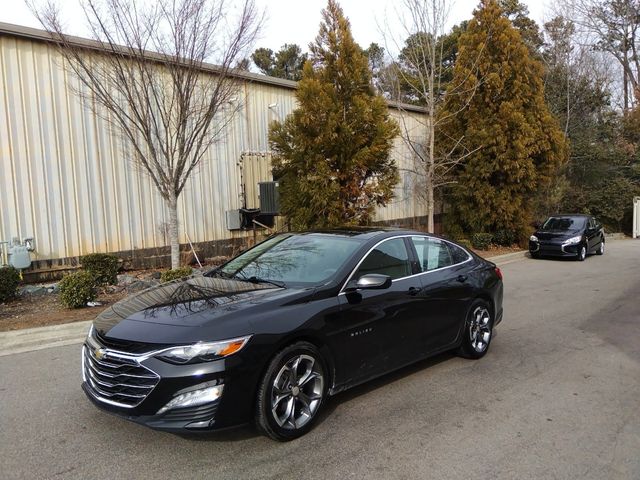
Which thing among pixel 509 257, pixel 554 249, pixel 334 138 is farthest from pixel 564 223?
pixel 334 138

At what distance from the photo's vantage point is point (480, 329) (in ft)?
18.7

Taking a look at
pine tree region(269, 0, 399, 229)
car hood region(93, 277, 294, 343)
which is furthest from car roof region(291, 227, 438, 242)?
pine tree region(269, 0, 399, 229)

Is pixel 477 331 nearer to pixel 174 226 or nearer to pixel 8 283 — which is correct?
pixel 174 226

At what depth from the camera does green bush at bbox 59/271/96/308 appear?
7766mm

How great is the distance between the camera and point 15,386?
4.85m

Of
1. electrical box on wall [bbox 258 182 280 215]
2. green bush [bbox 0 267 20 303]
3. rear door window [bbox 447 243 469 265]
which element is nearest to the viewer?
rear door window [bbox 447 243 469 265]

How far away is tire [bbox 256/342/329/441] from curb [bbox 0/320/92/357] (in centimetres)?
402

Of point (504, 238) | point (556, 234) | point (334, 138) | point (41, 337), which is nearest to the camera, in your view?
point (41, 337)

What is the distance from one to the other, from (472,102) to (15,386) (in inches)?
656

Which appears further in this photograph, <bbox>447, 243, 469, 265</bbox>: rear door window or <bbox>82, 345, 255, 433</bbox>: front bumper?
<bbox>447, 243, 469, 265</bbox>: rear door window

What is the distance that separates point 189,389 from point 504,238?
56.4ft

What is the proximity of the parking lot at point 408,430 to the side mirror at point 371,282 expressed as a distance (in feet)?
3.39

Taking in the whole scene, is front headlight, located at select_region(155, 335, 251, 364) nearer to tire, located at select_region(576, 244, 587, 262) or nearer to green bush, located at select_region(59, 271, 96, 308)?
green bush, located at select_region(59, 271, 96, 308)

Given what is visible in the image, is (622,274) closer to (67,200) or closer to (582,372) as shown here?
(582,372)
